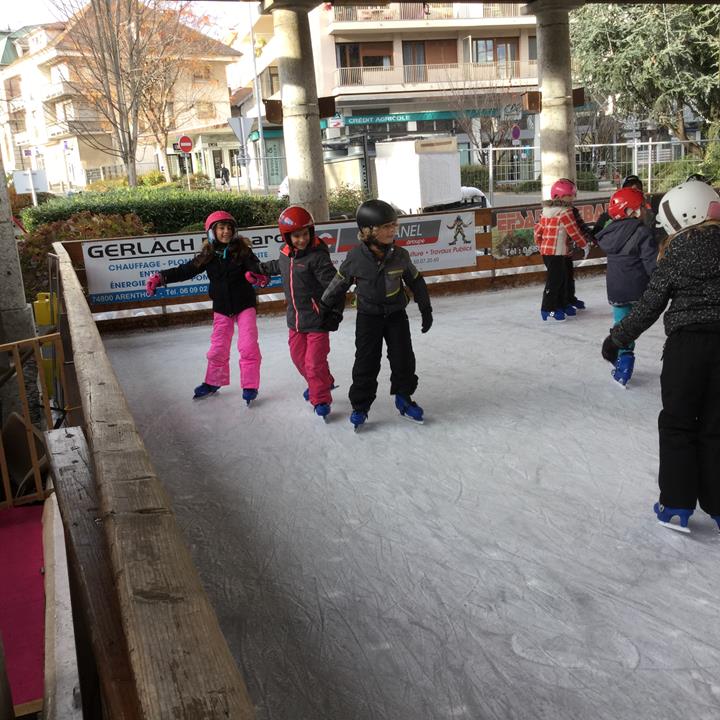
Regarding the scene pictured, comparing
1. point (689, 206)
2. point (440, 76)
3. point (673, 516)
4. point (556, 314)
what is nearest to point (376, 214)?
point (689, 206)

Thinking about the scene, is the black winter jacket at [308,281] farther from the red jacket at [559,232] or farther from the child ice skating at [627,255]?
the red jacket at [559,232]

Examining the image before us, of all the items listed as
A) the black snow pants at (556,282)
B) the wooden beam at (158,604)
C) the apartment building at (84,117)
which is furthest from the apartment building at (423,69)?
the wooden beam at (158,604)

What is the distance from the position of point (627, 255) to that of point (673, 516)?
2.79 m

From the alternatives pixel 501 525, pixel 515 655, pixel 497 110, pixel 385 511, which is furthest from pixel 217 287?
pixel 497 110

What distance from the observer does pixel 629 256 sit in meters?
5.96

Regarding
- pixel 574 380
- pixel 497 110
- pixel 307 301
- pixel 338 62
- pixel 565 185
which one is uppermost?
pixel 338 62

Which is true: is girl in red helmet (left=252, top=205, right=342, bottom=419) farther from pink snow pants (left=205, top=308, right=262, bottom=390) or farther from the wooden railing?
the wooden railing

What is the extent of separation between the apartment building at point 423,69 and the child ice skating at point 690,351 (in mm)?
32799

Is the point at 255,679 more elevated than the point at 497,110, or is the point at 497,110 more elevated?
the point at 497,110

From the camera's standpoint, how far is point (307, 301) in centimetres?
555

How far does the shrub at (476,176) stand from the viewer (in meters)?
17.9

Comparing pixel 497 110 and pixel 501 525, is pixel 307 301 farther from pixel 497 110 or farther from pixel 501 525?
pixel 497 110

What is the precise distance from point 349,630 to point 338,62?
37.6m

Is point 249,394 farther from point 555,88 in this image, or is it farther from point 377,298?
point 555,88
